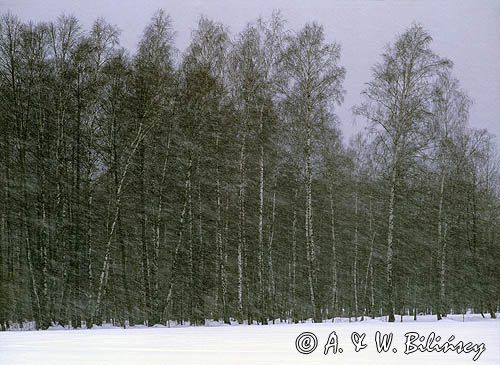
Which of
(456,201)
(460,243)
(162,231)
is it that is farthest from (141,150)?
(460,243)

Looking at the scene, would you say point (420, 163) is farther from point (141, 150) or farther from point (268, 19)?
point (141, 150)

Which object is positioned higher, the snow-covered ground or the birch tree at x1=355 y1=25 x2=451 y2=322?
the birch tree at x1=355 y1=25 x2=451 y2=322

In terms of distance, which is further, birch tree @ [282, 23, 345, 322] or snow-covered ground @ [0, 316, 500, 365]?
birch tree @ [282, 23, 345, 322]

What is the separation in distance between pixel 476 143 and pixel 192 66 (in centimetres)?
1370

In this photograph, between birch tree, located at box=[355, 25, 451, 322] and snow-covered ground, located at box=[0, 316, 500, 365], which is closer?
snow-covered ground, located at box=[0, 316, 500, 365]

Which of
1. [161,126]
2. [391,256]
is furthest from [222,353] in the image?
[161,126]

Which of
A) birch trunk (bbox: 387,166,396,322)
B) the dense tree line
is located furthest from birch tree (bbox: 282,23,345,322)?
birch trunk (bbox: 387,166,396,322)

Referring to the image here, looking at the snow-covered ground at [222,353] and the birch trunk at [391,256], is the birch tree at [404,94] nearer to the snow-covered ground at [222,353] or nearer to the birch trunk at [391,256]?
the birch trunk at [391,256]

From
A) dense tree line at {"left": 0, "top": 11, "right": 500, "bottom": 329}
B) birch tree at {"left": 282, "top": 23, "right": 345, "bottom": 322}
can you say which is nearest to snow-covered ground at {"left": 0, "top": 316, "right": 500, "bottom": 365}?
dense tree line at {"left": 0, "top": 11, "right": 500, "bottom": 329}

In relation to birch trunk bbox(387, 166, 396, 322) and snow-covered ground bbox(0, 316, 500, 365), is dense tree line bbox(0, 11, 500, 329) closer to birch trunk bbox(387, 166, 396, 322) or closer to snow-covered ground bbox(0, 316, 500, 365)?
birch trunk bbox(387, 166, 396, 322)

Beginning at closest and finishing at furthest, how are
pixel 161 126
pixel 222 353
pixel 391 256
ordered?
pixel 222 353 < pixel 391 256 < pixel 161 126

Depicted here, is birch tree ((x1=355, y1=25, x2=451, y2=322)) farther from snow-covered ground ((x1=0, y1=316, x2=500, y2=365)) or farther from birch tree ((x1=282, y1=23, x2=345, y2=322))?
snow-covered ground ((x1=0, y1=316, x2=500, y2=365))

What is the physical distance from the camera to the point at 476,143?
2470 centimetres

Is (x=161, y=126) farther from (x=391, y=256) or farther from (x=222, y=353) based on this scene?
(x=222, y=353)
